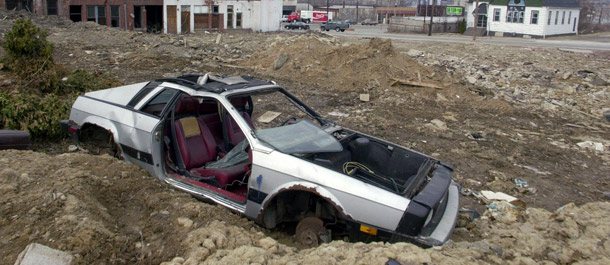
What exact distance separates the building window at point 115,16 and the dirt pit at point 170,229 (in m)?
30.8

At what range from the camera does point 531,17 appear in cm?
4331

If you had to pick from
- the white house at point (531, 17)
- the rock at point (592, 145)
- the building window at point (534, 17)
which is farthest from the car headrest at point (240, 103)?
the building window at point (534, 17)

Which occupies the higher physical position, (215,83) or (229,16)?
(229,16)

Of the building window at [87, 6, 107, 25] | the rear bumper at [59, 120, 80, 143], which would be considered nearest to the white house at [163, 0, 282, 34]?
the building window at [87, 6, 107, 25]

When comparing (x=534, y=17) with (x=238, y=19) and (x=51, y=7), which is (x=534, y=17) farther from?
(x=51, y=7)

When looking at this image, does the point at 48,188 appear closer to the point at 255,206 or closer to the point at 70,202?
the point at 70,202

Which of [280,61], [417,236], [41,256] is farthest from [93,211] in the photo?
[280,61]

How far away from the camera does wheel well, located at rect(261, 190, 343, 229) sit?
4.73m

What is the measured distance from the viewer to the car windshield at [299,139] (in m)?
4.86

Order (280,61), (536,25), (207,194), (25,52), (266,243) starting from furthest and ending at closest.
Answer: (536,25)
(280,61)
(25,52)
(207,194)
(266,243)

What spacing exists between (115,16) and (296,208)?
3310cm

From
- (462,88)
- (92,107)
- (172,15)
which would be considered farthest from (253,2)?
(92,107)

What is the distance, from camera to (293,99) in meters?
6.27

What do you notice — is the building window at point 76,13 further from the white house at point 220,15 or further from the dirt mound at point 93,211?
the dirt mound at point 93,211
